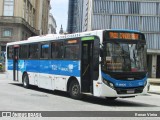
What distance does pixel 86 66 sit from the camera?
1753 cm

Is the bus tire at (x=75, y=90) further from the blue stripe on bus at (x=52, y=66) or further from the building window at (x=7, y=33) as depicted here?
the building window at (x=7, y=33)

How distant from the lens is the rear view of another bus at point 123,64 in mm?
16125

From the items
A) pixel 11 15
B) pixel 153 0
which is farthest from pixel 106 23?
pixel 11 15

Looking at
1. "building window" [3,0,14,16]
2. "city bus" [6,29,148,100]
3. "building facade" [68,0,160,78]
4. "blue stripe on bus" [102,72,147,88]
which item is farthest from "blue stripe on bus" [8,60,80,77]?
"building window" [3,0,14,16]

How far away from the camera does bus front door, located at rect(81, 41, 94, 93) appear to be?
1722 cm

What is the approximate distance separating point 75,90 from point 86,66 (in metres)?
1.42

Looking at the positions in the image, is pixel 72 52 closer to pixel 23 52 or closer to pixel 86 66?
pixel 86 66

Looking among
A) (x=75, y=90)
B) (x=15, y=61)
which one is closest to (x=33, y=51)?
(x=15, y=61)

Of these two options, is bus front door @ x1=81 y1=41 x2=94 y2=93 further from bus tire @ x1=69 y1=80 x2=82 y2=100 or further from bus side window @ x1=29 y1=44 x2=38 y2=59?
bus side window @ x1=29 y1=44 x2=38 y2=59

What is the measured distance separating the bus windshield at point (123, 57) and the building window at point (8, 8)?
6397 centimetres

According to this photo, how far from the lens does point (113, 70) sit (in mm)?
16156

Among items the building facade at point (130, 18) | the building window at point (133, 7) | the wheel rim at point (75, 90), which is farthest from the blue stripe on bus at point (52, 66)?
the building window at point (133, 7)

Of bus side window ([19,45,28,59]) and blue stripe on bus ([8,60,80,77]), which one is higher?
bus side window ([19,45,28,59])

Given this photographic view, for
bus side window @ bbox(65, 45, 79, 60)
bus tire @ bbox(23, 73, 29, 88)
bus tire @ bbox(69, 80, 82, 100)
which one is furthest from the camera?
bus tire @ bbox(23, 73, 29, 88)
